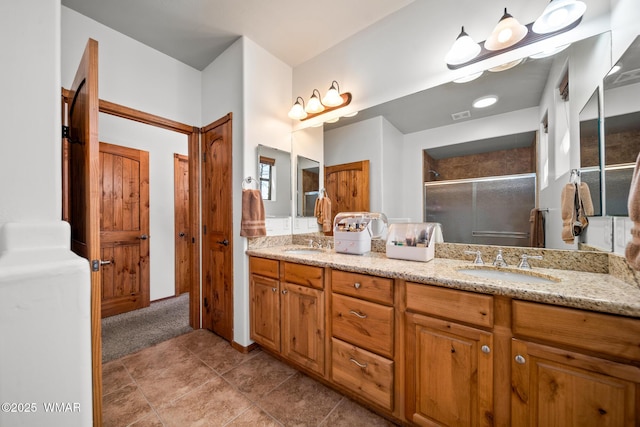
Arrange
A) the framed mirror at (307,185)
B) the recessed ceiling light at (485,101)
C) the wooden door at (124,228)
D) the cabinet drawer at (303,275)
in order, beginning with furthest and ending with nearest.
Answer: the wooden door at (124,228) < the framed mirror at (307,185) < the cabinet drawer at (303,275) < the recessed ceiling light at (485,101)

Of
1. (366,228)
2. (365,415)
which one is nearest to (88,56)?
(366,228)

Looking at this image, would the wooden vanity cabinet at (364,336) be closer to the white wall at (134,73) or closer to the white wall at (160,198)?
the white wall at (134,73)

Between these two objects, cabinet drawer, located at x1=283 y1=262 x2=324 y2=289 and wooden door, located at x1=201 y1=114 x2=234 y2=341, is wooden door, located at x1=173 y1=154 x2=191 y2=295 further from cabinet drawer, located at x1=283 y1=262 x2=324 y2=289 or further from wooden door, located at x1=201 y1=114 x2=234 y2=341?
cabinet drawer, located at x1=283 y1=262 x2=324 y2=289

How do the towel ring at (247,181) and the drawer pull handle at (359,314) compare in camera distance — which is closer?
the drawer pull handle at (359,314)

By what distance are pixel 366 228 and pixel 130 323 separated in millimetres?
2706

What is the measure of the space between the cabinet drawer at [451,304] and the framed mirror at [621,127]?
70cm

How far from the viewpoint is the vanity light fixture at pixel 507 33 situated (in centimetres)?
138

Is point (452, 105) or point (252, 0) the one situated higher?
point (252, 0)

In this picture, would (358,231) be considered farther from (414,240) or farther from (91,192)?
(91,192)

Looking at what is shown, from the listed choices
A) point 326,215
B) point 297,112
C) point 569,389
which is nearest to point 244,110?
point 297,112

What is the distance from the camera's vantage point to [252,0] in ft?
5.81

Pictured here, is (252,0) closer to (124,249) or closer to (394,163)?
(394,163)

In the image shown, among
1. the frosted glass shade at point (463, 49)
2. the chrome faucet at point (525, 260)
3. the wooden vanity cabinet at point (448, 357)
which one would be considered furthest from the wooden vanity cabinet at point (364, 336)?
the frosted glass shade at point (463, 49)

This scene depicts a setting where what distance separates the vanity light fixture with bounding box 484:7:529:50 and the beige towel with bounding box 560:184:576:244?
0.88m
